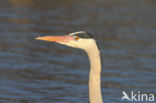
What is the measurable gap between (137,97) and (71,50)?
3.45 metres

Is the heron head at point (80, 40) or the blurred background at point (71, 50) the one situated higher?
the blurred background at point (71, 50)

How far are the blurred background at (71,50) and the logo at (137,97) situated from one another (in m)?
0.12

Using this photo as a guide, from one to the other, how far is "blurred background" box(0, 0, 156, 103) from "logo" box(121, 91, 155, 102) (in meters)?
0.12

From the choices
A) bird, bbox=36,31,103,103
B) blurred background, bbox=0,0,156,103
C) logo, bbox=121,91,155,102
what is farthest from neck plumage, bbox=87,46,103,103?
logo, bbox=121,91,155,102

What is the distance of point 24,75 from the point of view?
37.3 ft

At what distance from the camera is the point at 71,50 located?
13453 millimetres

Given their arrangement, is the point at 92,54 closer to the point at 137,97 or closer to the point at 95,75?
the point at 95,75

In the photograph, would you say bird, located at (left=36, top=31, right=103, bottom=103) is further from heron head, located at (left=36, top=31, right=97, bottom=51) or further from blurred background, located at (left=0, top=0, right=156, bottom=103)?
blurred background, located at (left=0, top=0, right=156, bottom=103)

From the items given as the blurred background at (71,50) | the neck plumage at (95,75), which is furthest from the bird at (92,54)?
the blurred background at (71,50)

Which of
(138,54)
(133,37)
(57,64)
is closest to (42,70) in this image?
(57,64)

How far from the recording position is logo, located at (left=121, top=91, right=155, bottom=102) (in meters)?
10.2

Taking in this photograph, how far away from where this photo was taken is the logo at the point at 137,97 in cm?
1019

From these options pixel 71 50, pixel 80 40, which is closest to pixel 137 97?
pixel 71 50

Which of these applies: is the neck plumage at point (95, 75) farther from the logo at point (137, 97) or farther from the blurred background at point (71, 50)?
the logo at point (137, 97)
